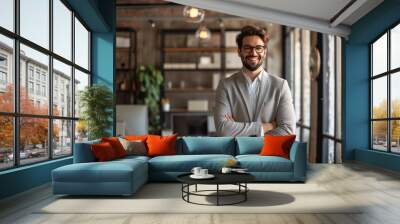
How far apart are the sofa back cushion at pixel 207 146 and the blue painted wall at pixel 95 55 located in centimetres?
183

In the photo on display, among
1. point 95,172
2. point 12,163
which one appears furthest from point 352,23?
point 12,163

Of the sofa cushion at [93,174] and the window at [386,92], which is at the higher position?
the window at [386,92]

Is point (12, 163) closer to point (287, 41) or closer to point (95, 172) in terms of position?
point (95, 172)

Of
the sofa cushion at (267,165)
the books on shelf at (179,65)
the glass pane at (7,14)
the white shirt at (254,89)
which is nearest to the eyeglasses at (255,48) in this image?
the white shirt at (254,89)

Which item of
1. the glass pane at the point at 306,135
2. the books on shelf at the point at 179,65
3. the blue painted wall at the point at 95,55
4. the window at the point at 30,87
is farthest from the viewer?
the books on shelf at the point at 179,65

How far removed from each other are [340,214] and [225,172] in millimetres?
1304

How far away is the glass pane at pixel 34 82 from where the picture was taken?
5.32m

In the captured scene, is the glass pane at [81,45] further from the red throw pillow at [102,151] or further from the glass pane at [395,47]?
the glass pane at [395,47]

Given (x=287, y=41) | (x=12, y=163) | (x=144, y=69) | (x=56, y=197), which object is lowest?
(x=56, y=197)

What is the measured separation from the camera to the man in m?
Result: 6.71

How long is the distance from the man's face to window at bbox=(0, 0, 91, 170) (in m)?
2.84

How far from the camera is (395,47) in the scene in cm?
700

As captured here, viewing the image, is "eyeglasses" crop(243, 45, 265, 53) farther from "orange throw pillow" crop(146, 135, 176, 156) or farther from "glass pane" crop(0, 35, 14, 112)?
"glass pane" crop(0, 35, 14, 112)

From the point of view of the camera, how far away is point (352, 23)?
317 inches
